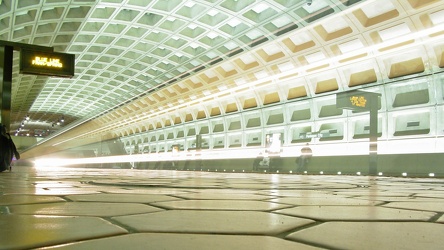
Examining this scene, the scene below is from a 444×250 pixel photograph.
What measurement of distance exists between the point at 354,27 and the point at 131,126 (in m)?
29.3

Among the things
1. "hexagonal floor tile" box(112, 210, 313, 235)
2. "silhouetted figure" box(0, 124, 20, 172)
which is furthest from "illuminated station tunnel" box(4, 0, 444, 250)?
"silhouetted figure" box(0, 124, 20, 172)

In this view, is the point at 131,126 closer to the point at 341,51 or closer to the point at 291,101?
the point at 291,101

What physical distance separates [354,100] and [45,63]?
33.0 feet

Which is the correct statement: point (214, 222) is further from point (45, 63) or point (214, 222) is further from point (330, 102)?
point (330, 102)

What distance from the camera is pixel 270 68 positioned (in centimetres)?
1867

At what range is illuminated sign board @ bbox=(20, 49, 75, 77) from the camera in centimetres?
983

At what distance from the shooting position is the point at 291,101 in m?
19.3

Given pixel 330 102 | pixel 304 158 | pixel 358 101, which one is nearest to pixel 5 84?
pixel 358 101

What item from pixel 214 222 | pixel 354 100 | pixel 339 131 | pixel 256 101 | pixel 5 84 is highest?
pixel 256 101

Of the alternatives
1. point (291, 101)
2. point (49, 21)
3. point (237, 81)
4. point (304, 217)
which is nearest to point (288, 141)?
point (291, 101)

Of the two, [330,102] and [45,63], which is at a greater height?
[330,102]

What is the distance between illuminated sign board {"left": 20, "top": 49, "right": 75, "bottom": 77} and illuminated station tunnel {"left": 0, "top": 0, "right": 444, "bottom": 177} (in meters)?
0.03

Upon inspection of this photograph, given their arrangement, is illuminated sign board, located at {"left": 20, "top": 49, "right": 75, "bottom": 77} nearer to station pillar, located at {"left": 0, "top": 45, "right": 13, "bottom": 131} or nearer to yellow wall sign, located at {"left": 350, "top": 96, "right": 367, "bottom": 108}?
station pillar, located at {"left": 0, "top": 45, "right": 13, "bottom": 131}

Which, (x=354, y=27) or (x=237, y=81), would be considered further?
(x=237, y=81)
